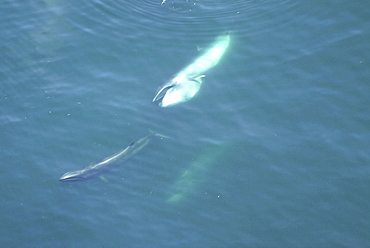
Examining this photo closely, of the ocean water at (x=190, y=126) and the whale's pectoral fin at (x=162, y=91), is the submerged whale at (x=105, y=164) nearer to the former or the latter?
the ocean water at (x=190, y=126)

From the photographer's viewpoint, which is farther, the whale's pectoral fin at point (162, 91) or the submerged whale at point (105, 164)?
the whale's pectoral fin at point (162, 91)

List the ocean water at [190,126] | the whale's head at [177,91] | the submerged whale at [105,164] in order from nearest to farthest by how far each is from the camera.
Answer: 1. the ocean water at [190,126]
2. the submerged whale at [105,164]
3. the whale's head at [177,91]

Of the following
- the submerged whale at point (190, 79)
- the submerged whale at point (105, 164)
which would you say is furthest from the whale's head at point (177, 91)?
the submerged whale at point (105, 164)

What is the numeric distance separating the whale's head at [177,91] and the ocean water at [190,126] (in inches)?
6.8

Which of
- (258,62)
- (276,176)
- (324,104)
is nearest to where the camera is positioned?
(276,176)

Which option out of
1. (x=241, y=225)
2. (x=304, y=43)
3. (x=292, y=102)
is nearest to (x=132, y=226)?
(x=241, y=225)

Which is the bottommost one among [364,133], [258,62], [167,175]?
[167,175]

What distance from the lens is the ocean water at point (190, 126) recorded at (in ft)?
28.4

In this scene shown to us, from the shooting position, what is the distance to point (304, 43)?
11.4 m

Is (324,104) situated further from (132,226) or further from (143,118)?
(132,226)

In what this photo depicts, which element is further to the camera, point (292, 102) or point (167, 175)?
point (292, 102)

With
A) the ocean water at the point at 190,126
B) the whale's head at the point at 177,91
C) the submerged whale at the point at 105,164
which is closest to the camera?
the ocean water at the point at 190,126

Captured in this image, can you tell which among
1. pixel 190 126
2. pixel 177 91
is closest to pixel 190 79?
pixel 177 91

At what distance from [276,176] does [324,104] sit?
2.25 metres
